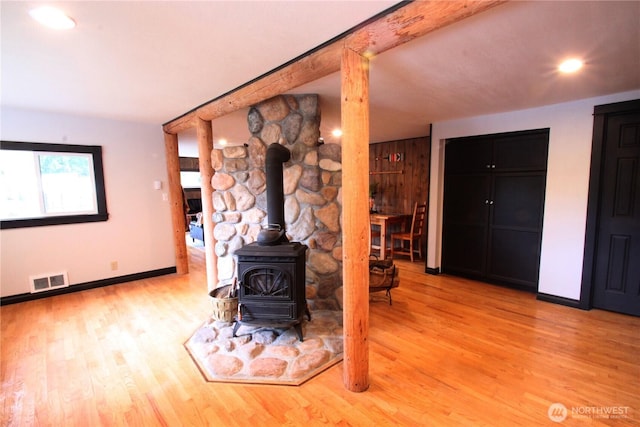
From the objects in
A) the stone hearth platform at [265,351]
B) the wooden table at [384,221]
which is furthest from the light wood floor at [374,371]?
the wooden table at [384,221]

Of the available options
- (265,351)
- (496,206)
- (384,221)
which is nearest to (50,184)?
(265,351)

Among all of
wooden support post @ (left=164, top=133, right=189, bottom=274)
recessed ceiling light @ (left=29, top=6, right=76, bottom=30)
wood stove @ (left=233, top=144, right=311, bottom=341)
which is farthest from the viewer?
wooden support post @ (left=164, top=133, right=189, bottom=274)

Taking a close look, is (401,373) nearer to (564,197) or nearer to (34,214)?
(564,197)

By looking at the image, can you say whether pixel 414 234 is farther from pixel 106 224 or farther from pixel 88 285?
pixel 88 285

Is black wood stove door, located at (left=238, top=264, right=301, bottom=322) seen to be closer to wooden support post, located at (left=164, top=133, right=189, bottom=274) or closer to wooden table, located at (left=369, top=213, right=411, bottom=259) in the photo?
wooden support post, located at (left=164, top=133, right=189, bottom=274)

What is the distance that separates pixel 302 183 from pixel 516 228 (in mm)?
→ 2786

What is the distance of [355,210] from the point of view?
1.75m

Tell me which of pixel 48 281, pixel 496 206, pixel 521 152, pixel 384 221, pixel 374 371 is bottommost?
pixel 374 371

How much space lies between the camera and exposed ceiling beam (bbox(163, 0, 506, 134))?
4.36 ft

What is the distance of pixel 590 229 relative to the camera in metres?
2.98

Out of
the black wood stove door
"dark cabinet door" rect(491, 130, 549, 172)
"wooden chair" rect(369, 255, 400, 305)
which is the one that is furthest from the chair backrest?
the black wood stove door

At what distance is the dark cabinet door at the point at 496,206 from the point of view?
3457 mm

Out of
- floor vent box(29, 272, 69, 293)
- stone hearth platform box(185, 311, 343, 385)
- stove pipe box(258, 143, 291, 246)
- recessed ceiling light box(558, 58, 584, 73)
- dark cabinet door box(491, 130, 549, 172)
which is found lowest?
stone hearth platform box(185, 311, 343, 385)

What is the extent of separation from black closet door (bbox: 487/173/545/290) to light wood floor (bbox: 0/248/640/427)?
1.61 feet
